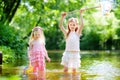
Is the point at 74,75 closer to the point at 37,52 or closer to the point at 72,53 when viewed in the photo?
the point at 72,53

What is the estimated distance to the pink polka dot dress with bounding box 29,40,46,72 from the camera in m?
11.5

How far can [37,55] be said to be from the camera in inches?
452

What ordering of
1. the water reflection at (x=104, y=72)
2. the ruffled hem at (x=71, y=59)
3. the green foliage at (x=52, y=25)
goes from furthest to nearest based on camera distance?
the green foliage at (x=52, y=25) < the ruffled hem at (x=71, y=59) < the water reflection at (x=104, y=72)

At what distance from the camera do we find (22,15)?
36969 mm

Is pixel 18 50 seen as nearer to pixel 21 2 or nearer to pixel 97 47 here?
pixel 21 2

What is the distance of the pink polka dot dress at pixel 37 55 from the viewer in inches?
451

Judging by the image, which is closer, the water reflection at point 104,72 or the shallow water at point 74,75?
the shallow water at point 74,75

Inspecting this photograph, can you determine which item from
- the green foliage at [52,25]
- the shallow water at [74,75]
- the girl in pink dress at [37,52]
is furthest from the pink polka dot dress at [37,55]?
the green foliage at [52,25]

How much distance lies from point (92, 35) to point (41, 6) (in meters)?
31.3

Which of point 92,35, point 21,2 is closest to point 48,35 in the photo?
point 92,35

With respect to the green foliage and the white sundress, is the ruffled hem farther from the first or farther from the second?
the green foliage

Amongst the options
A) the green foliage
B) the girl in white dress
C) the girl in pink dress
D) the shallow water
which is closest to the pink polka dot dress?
the girl in pink dress

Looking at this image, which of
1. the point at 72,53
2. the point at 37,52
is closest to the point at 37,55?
the point at 37,52

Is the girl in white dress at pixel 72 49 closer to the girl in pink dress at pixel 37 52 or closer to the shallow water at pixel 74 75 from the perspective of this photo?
the shallow water at pixel 74 75
